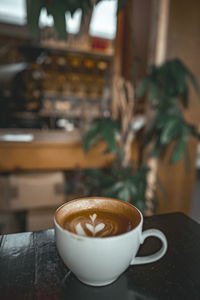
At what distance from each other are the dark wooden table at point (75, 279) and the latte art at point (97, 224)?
0.28ft

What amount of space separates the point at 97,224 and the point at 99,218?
20mm

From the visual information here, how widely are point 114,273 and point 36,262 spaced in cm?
17

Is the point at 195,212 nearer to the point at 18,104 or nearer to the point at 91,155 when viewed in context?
the point at 91,155

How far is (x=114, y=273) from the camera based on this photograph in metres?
0.34

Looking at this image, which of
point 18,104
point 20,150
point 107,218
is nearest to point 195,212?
point 20,150

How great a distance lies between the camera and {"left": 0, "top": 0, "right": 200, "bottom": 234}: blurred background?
1.55m

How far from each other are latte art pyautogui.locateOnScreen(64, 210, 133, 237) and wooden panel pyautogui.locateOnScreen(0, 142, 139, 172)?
1.24 meters

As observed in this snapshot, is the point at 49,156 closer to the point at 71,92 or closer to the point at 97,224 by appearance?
the point at 97,224

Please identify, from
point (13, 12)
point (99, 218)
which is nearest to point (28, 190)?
point (99, 218)

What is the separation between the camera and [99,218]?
1.36 ft

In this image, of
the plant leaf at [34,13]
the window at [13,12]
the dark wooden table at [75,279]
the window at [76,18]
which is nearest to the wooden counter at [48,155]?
the plant leaf at [34,13]

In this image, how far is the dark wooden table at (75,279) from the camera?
346mm

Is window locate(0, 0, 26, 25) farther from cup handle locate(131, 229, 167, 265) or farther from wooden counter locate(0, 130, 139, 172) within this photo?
cup handle locate(131, 229, 167, 265)

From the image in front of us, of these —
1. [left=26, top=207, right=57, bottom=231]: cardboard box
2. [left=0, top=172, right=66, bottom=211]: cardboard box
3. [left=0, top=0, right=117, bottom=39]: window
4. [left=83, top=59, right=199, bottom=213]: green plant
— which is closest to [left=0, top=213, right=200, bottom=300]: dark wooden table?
[left=83, top=59, right=199, bottom=213]: green plant
